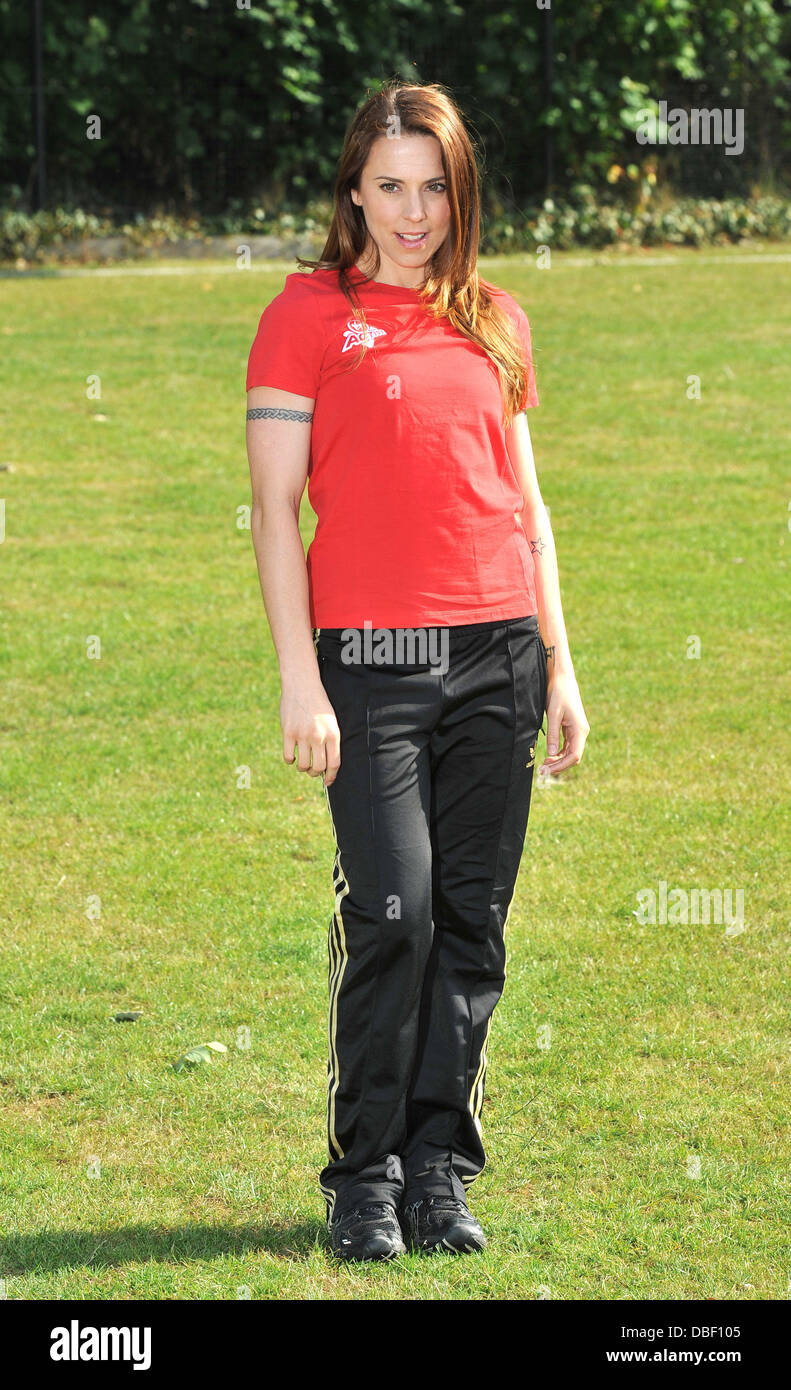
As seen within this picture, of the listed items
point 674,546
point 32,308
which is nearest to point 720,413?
point 674,546

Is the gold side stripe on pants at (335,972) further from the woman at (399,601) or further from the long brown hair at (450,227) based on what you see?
the long brown hair at (450,227)

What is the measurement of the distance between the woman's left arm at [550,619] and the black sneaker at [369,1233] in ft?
3.24

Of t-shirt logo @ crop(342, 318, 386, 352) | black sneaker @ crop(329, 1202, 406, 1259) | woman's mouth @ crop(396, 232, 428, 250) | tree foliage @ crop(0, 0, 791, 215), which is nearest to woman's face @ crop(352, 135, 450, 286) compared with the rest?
woman's mouth @ crop(396, 232, 428, 250)

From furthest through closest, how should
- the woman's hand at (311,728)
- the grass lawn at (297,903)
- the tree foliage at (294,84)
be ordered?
the tree foliage at (294,84) → the grass lawn at (297,903) → the woman's hand at (311,728)

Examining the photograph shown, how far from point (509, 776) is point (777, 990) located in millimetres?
1776

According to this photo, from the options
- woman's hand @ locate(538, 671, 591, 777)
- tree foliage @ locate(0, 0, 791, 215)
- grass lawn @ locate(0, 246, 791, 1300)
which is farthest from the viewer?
tree foliage @ locate(0, 0, 791, 215)

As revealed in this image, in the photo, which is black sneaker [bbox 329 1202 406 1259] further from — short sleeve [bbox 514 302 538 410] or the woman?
short sleeve [bbox 514 302 538 410]

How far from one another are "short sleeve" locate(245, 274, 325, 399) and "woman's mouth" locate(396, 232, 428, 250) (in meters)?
0.21

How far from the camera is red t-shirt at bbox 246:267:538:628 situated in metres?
3.10

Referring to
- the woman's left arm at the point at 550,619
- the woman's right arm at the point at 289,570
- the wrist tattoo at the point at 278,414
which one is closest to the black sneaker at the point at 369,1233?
the woman's right arm at the point at 289,570

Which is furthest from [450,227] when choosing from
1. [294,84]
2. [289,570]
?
[294,84]

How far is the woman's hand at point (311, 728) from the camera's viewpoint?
3092 mm

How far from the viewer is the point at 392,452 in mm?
3100

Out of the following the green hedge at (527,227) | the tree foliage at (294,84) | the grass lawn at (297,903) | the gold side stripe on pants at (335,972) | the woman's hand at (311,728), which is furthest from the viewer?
the tree foliage at (294,84)
